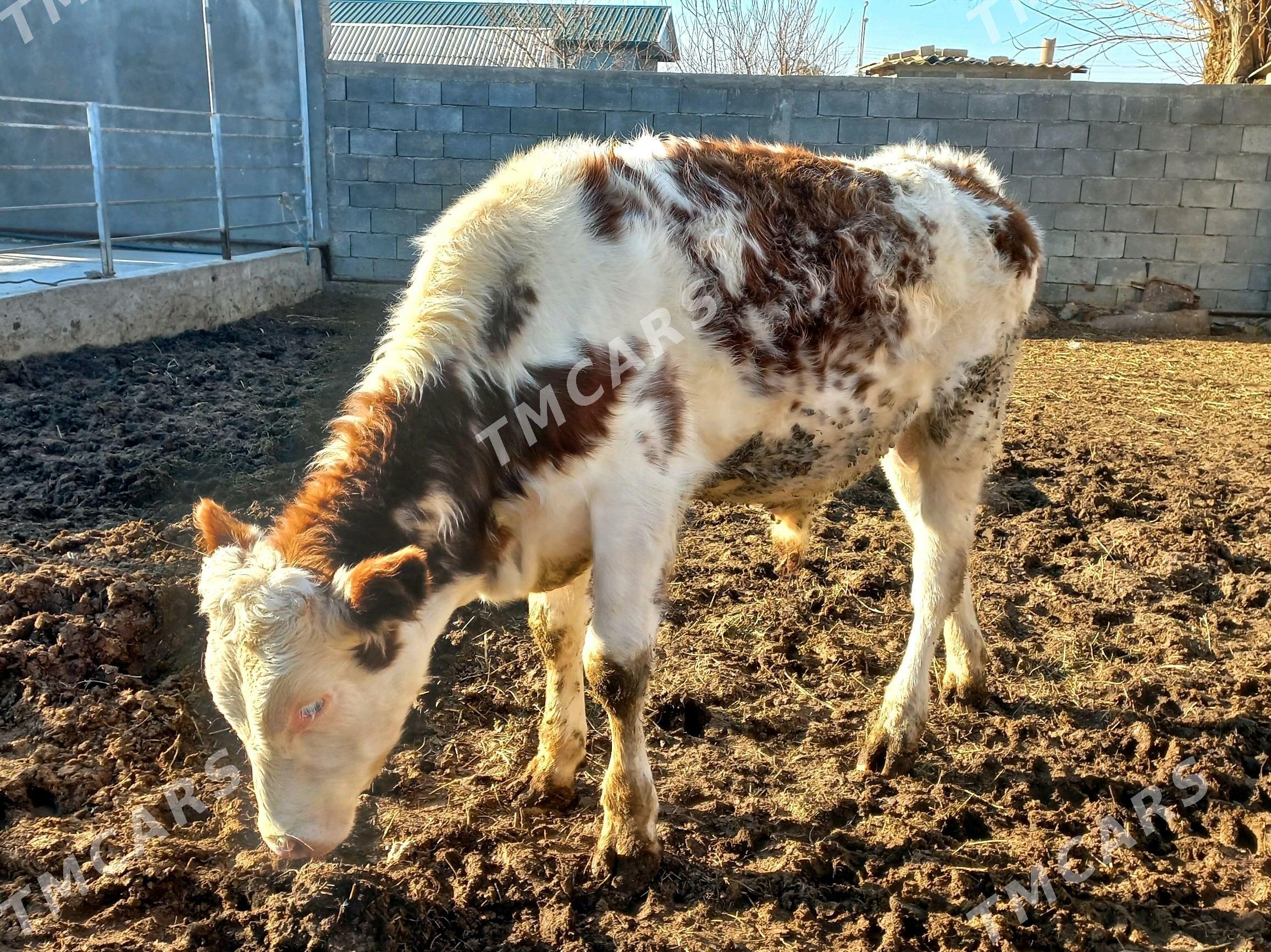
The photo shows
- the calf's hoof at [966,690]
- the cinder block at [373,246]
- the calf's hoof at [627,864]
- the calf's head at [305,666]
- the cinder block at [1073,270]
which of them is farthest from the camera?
the cinder block at [373,246]

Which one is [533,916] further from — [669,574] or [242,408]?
[242,408]

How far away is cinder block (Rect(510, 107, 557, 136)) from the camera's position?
1012 centimetres

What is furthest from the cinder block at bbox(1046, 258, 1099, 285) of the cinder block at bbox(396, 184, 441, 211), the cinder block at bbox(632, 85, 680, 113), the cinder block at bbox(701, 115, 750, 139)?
the cinder block at bbox(396, 184, 441, 211)

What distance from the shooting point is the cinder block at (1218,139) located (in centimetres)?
948

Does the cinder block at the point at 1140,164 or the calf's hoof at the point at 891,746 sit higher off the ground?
the cinder block at the point at 1140,164

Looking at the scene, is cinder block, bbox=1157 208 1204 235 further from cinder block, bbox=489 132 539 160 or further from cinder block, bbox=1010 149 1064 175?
cinder block, bbox=489 132 539 160

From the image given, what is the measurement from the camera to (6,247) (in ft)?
33.2

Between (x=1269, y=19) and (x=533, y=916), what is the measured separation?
1222 centimetres

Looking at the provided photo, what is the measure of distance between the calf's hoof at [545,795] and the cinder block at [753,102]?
27.4 ft

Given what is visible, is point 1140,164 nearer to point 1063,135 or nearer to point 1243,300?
point 1063,135

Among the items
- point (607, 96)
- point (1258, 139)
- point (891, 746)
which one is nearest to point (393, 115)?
point (607, 96)

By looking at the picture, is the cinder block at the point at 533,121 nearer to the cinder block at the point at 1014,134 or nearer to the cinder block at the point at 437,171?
the cinder block at the point at 437,171

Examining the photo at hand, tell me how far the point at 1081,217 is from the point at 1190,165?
109cm

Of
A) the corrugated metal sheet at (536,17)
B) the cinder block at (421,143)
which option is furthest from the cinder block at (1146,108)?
the corrugated metal sheet at (536,17)
